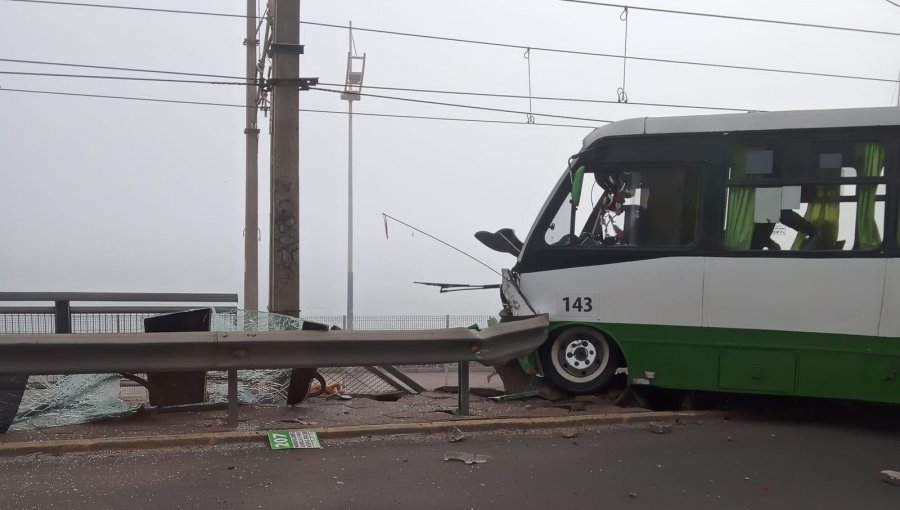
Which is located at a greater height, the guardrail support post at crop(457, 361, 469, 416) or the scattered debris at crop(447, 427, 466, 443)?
the guardrail support post at crop(457, 361, 469, 416)

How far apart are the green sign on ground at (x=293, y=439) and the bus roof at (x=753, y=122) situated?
391 centimetres

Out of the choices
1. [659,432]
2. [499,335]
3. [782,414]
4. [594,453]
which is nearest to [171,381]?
[499,335]

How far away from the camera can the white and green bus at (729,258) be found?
6633mm

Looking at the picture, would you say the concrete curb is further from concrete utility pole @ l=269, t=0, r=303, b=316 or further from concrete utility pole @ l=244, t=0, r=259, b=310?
concrete utility pole @ l=244, t=0, r=259, b=310

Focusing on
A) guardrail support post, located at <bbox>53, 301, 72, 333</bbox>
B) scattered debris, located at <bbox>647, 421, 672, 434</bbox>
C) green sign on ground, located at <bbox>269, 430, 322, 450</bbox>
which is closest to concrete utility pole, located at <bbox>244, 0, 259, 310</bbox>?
guardrail support post, located at <bbox>53, 301, 72, 333</bbox>

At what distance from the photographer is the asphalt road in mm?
4523

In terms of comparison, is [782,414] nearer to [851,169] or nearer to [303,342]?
[851,169]

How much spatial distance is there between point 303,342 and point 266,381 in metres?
1.54

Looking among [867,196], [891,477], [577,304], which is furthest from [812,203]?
[891,477]

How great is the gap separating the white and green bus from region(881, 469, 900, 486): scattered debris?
1.40 m

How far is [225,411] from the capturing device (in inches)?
262

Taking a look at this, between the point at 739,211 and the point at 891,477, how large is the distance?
2685mm

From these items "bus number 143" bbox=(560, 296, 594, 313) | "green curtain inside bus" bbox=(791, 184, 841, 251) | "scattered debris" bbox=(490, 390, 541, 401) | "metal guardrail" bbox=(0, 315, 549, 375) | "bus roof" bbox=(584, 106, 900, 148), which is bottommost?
"scattered debris" bbox=(490, 390, 541, 401)

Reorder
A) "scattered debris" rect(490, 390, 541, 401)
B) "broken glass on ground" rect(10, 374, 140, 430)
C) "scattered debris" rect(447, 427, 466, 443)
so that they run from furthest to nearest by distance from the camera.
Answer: "scattered debris" rect(490, 390, 541, 401)
"broken glass on ground" rect(10, 374, 140, 430)
"scattered debris" rect(447, 427, 466, 443)
